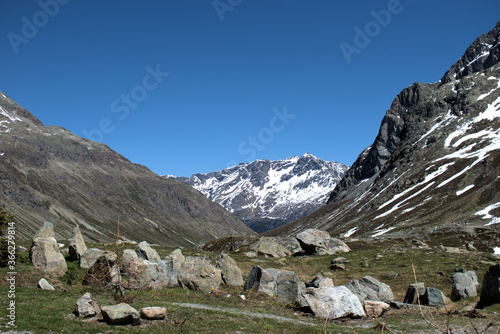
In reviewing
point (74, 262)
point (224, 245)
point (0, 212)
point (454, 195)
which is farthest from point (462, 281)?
point (454, 195)

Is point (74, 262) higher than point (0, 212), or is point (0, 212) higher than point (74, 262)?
point (0, 212)

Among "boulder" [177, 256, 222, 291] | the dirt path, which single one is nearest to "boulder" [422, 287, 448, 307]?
the dirt path

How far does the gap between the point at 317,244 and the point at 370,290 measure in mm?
31989

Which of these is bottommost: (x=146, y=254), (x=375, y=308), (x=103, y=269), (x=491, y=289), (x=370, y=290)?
(x=375, y=308)

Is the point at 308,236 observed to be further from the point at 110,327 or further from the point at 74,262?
the point at 110,327

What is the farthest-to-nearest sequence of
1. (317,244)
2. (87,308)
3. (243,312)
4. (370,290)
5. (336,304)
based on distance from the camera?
(317,244) → (370,290) → (336,304) → (243,312) → (87,308)

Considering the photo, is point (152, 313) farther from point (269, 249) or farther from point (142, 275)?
point (269, 249)

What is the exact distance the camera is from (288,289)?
101 feet

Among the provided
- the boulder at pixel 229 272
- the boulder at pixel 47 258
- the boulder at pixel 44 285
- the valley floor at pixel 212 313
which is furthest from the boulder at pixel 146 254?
the boulder at pixel 44 285

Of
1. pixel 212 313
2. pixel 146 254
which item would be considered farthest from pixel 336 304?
pixel 146 254

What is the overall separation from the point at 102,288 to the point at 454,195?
166 metres

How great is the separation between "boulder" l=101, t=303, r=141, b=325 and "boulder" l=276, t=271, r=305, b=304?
13768mm

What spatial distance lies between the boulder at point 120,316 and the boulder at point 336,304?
470 inches

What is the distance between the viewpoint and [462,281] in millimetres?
32188
